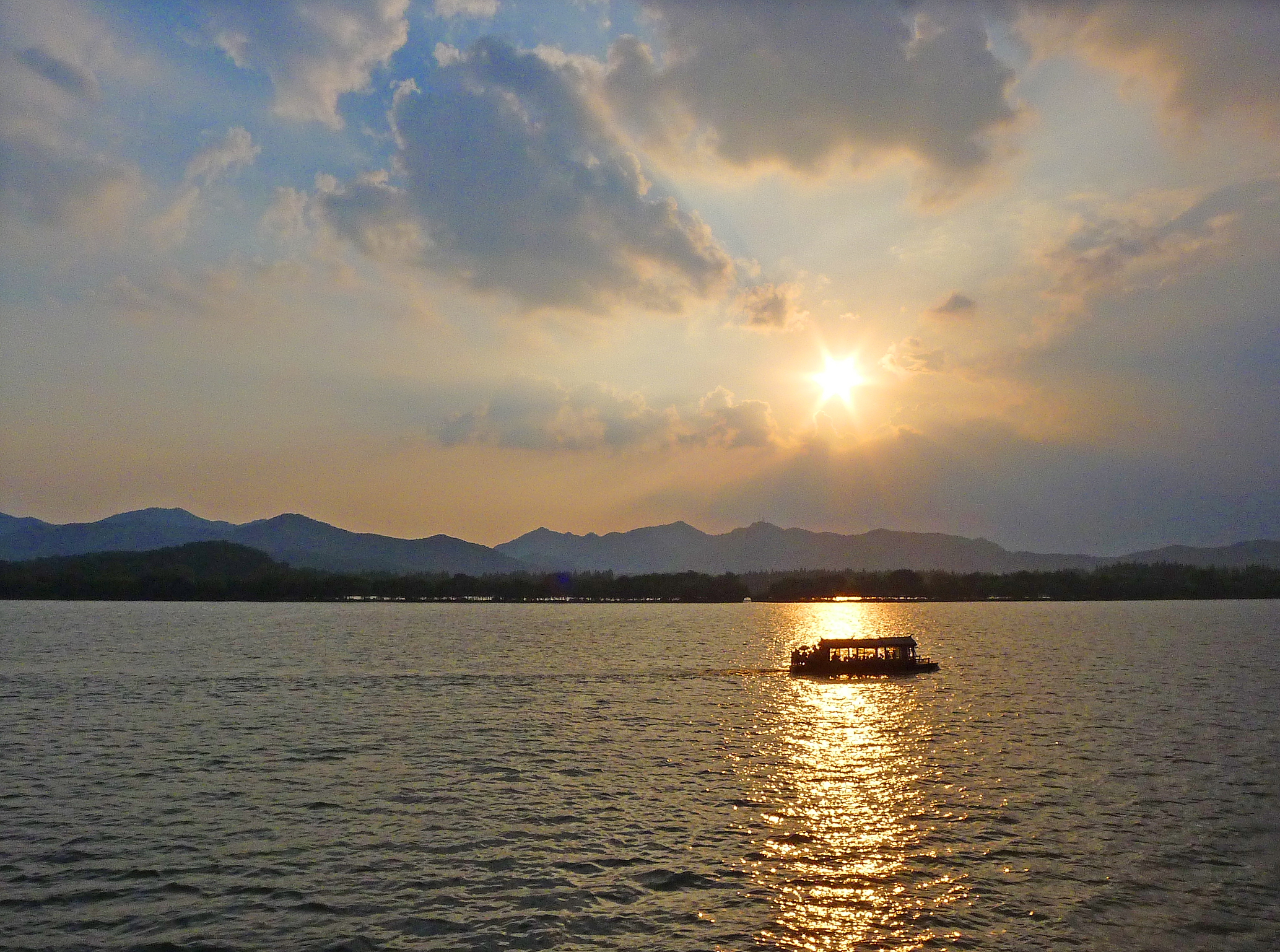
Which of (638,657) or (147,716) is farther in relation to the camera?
(638,657)

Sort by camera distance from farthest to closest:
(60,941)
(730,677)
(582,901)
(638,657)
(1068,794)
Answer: (638,657), (730,677), (1068,794), (582,901), (60,941)

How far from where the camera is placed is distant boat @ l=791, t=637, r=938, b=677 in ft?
369

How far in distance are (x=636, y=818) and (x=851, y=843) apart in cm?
1047

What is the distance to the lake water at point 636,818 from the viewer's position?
28125mm

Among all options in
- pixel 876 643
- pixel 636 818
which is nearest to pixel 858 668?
pixel 876 643

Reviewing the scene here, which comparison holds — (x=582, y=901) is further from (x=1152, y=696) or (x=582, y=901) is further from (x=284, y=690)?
(x=1152, y=696)

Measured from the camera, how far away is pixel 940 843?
3681 centimetres

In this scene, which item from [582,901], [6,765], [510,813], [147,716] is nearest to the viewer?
[582,901]

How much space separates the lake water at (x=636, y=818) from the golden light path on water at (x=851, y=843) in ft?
0.61

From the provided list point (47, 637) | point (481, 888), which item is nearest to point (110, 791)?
point (481, 888)

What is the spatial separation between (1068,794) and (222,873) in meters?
43.0

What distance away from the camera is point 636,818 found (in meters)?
40.2

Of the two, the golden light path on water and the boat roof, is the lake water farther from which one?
the boat roof

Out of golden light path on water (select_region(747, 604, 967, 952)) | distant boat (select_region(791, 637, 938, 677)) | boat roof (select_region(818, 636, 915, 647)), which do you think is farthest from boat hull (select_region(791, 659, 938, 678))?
golden light path on water (select_region(747, 604, 967, 952))
